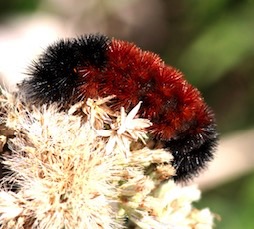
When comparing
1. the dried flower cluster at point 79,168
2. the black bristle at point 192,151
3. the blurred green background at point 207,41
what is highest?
the blurred green background at point 207,41

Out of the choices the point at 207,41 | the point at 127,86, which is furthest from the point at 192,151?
the point at 207,41

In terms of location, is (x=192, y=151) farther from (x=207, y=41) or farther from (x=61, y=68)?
(x=207, y=41)

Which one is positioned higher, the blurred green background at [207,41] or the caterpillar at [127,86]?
the blurred green background at [207,41]

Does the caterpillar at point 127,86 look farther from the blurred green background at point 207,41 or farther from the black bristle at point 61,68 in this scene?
the blurred green background at point 207,41

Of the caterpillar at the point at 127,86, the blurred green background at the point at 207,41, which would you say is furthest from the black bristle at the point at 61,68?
the blurred green background at the point at 207,41

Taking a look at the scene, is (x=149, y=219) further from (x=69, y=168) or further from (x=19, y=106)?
(x=19, y=106)

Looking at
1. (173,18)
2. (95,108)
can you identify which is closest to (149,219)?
(95,108)
